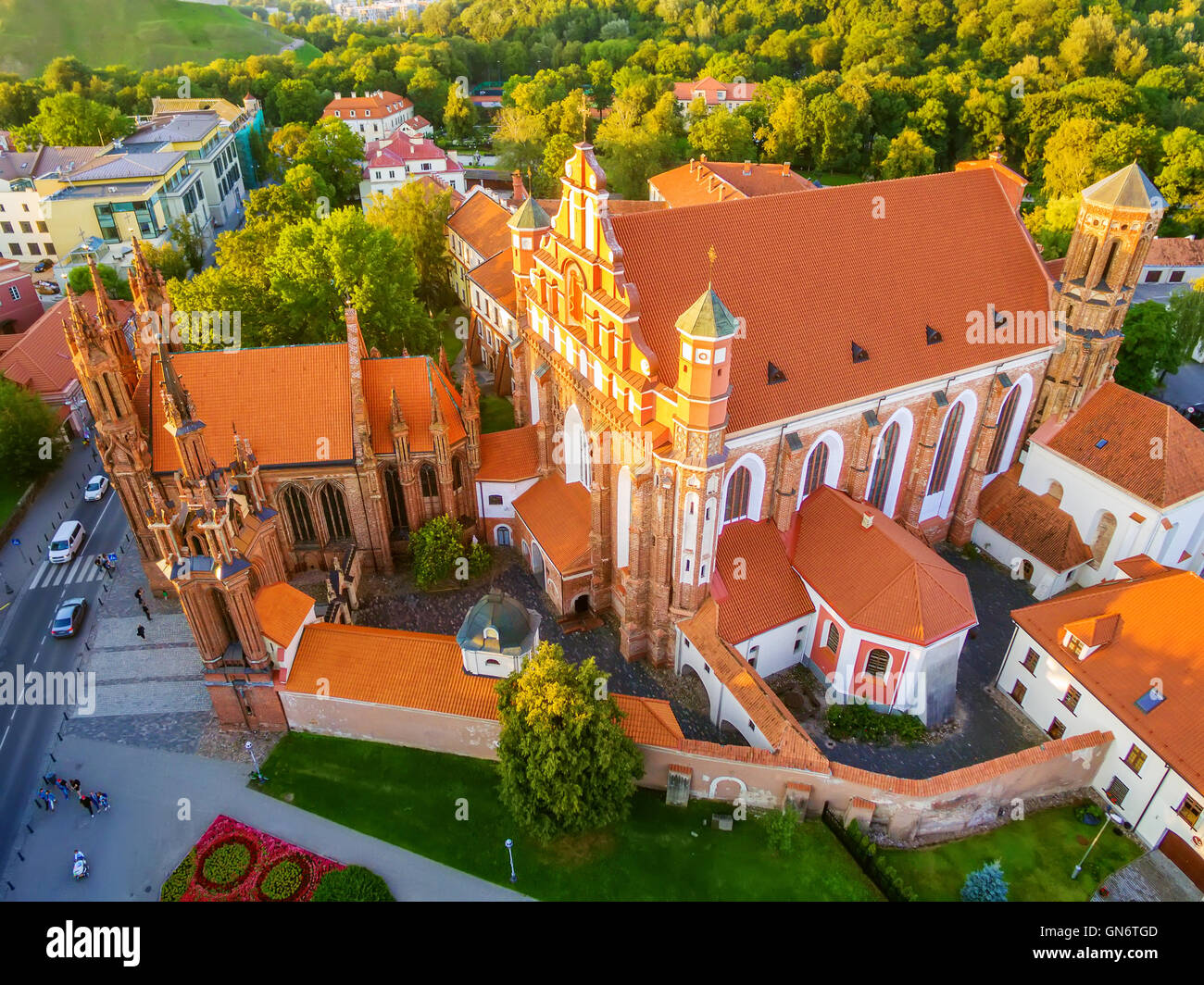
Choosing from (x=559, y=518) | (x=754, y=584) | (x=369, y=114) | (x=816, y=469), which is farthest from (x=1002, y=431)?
(x=369, y=114)

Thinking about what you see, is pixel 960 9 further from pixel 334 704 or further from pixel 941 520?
pixel 334 704

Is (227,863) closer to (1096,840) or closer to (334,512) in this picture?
(334,512)

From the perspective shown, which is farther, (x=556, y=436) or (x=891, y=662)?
(x=556, y=436)

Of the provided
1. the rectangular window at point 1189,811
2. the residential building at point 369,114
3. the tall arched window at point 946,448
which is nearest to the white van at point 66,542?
the tall arched window at point 946,448

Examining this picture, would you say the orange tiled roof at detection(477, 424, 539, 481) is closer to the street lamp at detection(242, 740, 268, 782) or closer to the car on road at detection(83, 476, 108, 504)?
the street lamp at detection(242, 740, 268, 782)

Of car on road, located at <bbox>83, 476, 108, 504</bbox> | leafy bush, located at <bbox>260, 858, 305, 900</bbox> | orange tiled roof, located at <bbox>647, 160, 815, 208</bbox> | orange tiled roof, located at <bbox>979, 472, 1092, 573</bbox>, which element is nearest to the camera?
leafy bush, located at <bbox>260, 858, 305, 900</bbox>

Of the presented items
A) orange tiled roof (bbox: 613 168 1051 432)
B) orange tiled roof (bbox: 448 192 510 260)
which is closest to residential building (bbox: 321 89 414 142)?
orange tiled roof (bbox: 448 192 510 260)

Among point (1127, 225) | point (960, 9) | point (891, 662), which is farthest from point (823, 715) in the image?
point (960, 9)
